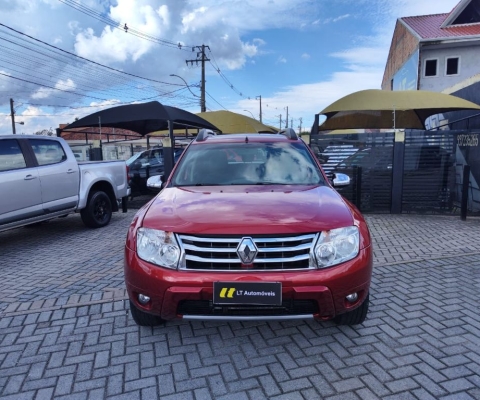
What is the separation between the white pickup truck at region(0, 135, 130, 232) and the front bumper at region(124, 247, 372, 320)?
3777mm

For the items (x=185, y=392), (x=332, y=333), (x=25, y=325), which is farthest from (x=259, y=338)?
(x=25, y=325)

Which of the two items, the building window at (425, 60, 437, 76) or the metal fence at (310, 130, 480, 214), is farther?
the building window at (425, 60, 437, 76)

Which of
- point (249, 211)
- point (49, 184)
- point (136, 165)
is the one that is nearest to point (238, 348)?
point (249, 211)

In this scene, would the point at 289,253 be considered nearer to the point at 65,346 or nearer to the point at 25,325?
the point at 65,346

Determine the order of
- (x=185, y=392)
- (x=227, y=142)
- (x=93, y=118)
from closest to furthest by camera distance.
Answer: (x=185, y=392), (x=227, y=142), (x=93, y=118)

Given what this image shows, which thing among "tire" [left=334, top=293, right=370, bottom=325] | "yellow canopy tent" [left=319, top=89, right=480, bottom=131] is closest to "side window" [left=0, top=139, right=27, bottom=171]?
"tire" [left=334, top=293, right=370, bottom=325]

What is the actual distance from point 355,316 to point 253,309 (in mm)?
957

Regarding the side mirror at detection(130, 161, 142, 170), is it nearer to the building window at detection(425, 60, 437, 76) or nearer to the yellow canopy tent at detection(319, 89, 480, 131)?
the yellow canopy tent at detection(319, 89, 480, 131)

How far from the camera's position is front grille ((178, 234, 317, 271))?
241 cm

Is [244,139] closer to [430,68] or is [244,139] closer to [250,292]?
[250,292]

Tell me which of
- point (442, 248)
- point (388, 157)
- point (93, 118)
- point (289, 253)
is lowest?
point (442, 248)

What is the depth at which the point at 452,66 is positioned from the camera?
22.0 m

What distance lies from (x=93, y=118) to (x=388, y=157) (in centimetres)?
794

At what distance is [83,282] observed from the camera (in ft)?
13.9
